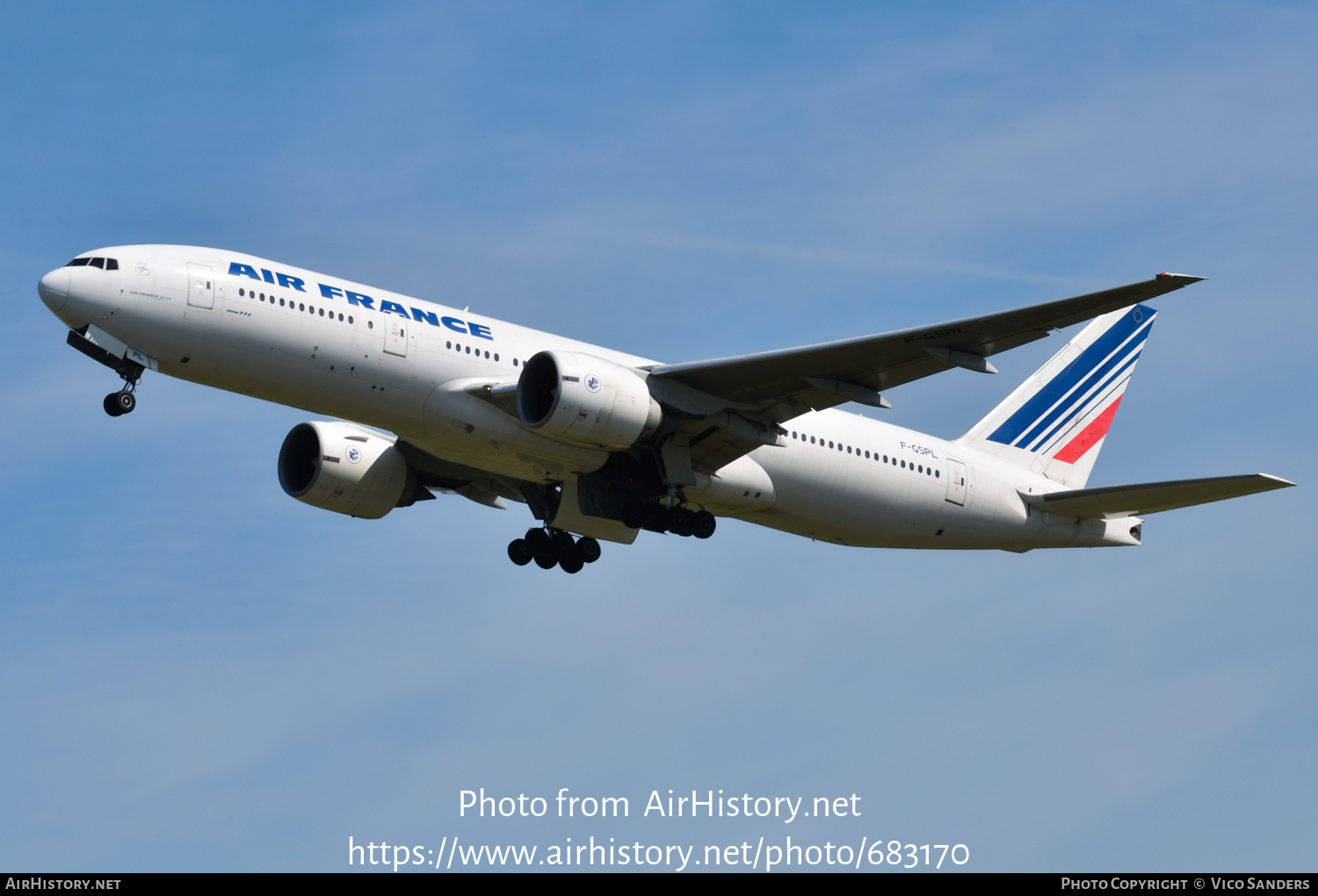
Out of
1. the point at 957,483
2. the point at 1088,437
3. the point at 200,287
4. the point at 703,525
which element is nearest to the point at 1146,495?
the point at 957,483

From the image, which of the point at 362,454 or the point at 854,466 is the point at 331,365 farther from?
the point at 854,466

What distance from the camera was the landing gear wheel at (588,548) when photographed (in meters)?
37.3

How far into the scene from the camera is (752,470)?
34344mm

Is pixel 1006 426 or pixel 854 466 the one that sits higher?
pixel 1006 426

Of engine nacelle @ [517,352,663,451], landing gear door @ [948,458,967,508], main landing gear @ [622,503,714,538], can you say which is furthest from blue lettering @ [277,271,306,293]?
landing gear door @ [948,458,967,508]

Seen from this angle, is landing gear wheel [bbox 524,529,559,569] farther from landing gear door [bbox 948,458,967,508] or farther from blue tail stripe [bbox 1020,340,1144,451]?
blue tail stripe [bbox 1020,340,1144,451]

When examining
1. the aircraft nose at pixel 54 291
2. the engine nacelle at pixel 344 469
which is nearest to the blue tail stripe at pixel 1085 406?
the engine nacelle at pixel 344 469

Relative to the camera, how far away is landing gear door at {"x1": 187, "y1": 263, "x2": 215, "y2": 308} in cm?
2925

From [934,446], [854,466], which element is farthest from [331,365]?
[934,446]

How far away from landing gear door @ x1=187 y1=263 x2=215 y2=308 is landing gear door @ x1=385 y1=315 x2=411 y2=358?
11.3 ft

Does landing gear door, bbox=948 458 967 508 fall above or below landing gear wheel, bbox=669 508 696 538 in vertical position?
above

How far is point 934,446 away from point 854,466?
3.22m

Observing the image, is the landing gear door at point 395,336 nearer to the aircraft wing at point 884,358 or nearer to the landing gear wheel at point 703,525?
the aircraft wing at point 884,358

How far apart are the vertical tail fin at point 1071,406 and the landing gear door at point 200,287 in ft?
65.1
